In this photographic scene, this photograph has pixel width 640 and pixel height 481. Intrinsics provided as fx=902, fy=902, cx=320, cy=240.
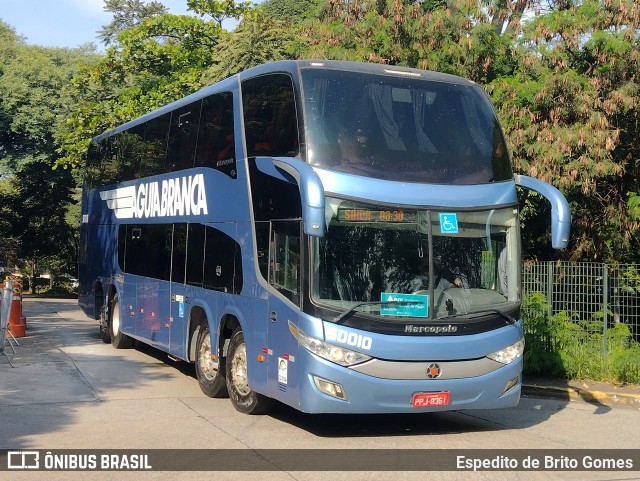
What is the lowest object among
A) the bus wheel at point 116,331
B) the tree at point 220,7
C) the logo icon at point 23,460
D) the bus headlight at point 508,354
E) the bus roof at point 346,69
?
the logo icon at point 23,460

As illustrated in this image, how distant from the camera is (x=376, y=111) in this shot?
→ 10312mm

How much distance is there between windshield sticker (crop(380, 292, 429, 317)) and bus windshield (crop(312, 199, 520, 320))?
0.03 feet

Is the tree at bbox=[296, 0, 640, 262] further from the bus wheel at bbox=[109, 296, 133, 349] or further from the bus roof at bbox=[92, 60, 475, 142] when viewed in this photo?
the bus wheel at bbox=[109, 296, 133, 349]

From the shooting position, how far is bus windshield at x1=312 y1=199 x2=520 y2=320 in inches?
374

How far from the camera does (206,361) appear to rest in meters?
12.8

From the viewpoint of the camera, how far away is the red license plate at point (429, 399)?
9.59 meters

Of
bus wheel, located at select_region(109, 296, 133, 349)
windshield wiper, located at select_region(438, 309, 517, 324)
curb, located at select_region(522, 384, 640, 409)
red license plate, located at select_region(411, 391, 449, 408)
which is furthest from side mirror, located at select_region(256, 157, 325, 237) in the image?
bus wheel, located at select_region(109, 296, 133, 349)

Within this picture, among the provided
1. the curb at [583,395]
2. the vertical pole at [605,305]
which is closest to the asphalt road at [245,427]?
the curb at [583,395]

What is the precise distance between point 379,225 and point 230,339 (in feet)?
10.8

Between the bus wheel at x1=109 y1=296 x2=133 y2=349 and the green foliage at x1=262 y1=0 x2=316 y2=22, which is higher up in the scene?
the green foliage at x1=262 y1=0 x2=316 y2=22

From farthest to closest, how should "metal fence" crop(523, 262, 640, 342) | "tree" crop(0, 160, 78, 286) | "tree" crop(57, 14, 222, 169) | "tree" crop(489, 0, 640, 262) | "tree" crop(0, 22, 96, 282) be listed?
"tree" crop(0, 160, 78, 286), "tree" crop(0, 22, 96, 282), "tree" crop(57, 14, 222, 169), "tree" crop(489, 0, 640, 262), "metal fence" crop(523, 262, 640, 342)

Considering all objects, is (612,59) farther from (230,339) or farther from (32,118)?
(32,118)

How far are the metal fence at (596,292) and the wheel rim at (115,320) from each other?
8420 millimetres

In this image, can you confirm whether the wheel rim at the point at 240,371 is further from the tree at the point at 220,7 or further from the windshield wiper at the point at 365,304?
the tree at the point at 220,7
